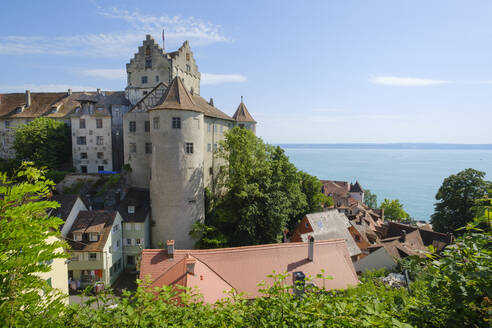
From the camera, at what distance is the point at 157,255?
60.5 feet

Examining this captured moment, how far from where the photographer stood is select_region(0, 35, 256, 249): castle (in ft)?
90.9

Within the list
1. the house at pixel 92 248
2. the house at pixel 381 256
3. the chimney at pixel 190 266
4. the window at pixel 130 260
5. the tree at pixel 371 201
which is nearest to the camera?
the chimney at pixel 190 266

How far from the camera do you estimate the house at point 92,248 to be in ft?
84.1

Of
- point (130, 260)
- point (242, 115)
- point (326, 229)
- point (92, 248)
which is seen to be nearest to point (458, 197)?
point (326, 229)

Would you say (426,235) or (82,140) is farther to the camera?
(426,235)

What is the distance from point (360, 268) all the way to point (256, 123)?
2364cm

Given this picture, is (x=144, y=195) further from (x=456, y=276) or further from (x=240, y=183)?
(x=456, y=276)

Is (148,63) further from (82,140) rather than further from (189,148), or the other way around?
(189,148)

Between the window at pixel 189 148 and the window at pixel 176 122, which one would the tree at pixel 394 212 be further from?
the window at pixel 176 122

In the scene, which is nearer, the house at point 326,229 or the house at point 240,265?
the house at point 240,265

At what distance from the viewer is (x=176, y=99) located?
2805cm

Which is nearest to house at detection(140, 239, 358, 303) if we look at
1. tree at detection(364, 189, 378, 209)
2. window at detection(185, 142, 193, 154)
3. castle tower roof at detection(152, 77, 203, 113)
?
window at detection(185, 142, 193, 154)

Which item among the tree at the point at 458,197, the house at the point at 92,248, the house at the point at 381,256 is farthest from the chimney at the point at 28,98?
the tree at the point at 458,197

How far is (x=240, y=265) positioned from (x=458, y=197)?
3459 cm
